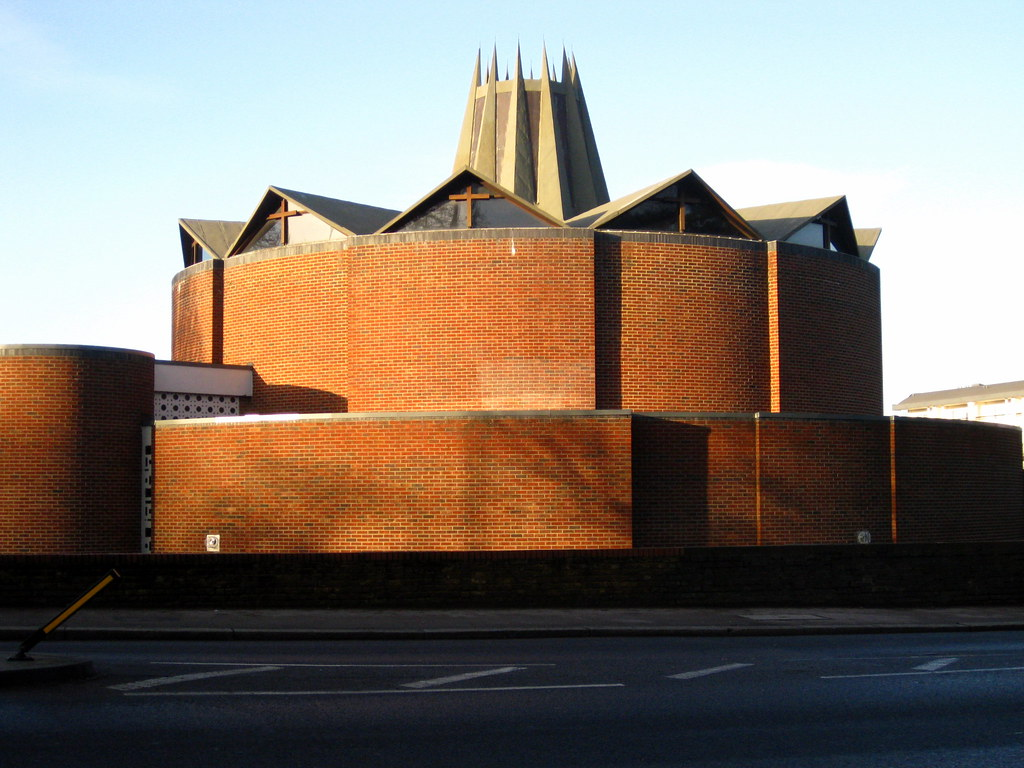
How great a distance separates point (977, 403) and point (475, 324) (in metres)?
69.1

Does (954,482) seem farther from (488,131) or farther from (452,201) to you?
(488,131)

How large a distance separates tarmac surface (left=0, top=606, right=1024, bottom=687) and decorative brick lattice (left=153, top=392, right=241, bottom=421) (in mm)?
10485

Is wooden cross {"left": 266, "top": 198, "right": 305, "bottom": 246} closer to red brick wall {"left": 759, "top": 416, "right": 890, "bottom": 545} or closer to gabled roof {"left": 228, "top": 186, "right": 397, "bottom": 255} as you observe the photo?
gabled roof {"left": 228, "top": 186, "right": 397, "bottom": 255}

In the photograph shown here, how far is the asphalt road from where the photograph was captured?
7.92 metres

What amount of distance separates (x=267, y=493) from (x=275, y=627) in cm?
844

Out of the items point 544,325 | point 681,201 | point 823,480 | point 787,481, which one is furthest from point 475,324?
point 823,480

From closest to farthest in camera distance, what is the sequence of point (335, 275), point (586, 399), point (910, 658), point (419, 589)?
point (910, 658), point (419, 589), point (586, 399), point (335, 275)

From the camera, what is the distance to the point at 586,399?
26766 mm

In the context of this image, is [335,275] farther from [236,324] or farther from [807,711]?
[807,711]

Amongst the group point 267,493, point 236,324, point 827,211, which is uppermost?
point 827,211

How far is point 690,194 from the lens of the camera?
96.9 feet

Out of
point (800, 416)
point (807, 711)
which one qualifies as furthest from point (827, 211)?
point (807, 711)

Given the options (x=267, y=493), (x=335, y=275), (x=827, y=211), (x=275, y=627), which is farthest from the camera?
(x=827, y=211)

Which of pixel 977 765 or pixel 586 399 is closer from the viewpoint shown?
pixel 977 765
